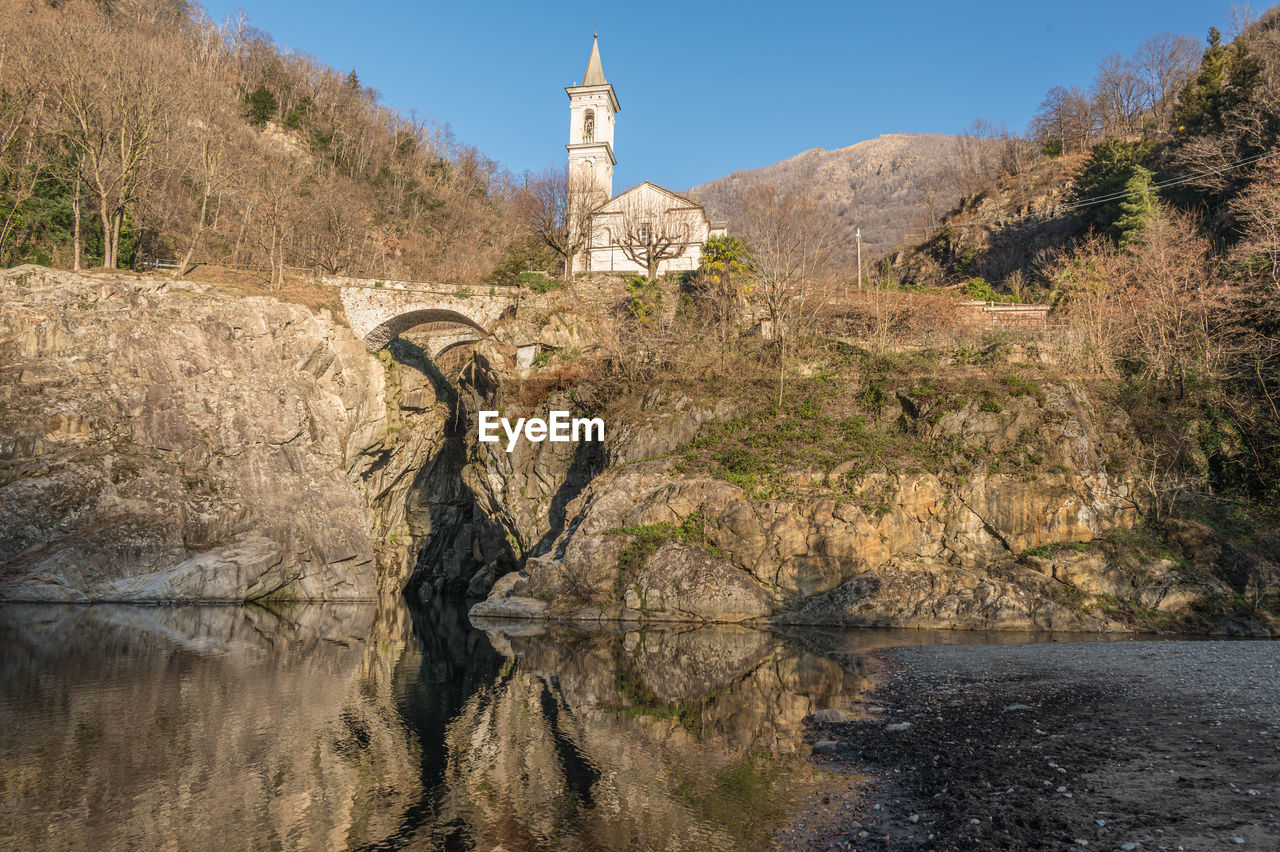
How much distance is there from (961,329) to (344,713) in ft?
97.6

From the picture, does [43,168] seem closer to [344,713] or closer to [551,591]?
[551,591]

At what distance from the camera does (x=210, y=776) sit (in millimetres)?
8398

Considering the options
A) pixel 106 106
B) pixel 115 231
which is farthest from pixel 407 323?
pixel 106 106

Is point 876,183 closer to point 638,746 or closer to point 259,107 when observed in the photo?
point 259,107

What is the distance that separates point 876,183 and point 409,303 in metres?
101

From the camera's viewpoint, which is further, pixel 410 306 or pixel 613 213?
pixel 613 213

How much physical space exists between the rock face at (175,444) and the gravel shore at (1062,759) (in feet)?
87.1

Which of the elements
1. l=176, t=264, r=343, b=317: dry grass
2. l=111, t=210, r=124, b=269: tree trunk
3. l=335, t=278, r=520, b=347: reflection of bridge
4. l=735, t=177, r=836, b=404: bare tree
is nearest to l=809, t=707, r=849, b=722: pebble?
l=735, t=177, r=836, b=404: bare tree

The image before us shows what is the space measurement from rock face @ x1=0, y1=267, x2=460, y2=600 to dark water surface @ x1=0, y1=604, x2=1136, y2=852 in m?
8.30

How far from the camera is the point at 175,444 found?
97.5 ft

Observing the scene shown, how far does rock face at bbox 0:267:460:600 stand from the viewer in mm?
26422

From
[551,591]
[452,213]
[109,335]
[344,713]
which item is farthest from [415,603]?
[452,213]

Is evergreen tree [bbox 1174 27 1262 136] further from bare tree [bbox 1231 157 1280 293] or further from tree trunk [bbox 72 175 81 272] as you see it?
tree trunk [bbox 72 175 81 272]

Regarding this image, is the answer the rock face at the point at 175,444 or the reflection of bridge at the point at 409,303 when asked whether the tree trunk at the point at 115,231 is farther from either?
the reflection of bridge at the point at 409,303
